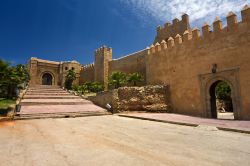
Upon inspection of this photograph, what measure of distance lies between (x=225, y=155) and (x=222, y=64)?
8019 mm

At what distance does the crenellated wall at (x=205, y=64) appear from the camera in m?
9.31

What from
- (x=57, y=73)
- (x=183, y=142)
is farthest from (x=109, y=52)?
(x=183, y=142)

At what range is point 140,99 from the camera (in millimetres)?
13141

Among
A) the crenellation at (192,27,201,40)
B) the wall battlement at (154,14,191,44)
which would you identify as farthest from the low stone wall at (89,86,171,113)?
the wall battlement at (154,14,191,44)

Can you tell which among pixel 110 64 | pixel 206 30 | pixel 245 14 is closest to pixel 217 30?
pixel 206 30

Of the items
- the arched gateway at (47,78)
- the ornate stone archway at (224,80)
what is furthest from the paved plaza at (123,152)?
the arched gateway at (47,78)

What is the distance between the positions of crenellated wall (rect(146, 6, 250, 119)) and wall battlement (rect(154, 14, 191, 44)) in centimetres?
724

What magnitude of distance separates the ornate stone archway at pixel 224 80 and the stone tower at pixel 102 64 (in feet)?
62.1

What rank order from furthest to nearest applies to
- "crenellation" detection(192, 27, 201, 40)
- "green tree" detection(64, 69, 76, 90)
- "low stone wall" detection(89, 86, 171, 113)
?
"green tree" detection(64, 69, 76, 90)
"low stone wall" detection(89, 86, 171, 113)
"crenellation" detection(192, 27, 201, 40)

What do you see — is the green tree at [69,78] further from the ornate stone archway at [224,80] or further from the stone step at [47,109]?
the ornate stone archway at [224,80]

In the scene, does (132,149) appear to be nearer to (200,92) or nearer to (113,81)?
(200,92)

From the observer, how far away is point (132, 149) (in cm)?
386

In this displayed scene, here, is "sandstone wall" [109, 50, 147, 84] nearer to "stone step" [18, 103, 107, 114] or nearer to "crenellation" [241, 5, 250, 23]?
"stone step" [18, 103, 107, 114]

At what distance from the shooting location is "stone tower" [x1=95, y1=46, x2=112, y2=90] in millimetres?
Answer: 28359
